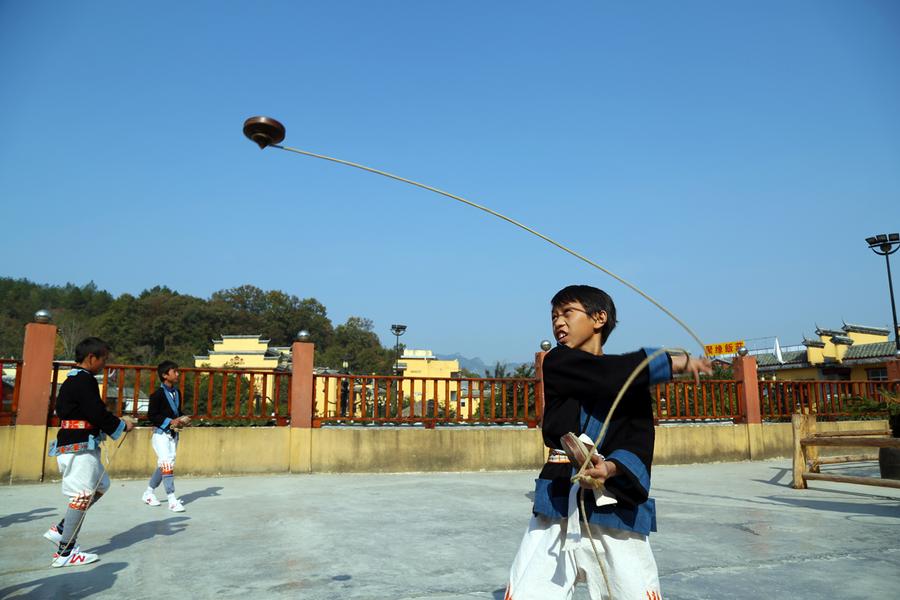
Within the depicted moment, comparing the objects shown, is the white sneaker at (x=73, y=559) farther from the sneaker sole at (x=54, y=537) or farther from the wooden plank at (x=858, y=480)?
the wooden plank at (x=858, y=480)

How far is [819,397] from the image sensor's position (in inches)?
503

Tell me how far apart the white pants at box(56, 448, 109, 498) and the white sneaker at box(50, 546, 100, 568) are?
1.25ft

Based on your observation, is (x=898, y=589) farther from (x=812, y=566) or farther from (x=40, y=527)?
(x=40, y=527)

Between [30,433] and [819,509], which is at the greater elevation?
[30,433]

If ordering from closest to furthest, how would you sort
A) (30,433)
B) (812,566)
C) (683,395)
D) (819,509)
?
1. (812,566)
2. (819,509)
3. (30,433)
4. (683,395)

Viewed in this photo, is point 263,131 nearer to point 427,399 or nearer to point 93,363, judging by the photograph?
point 93,363

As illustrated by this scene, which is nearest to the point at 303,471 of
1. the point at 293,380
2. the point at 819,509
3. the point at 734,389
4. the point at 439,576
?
the point at 293,380

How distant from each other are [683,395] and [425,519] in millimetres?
8025

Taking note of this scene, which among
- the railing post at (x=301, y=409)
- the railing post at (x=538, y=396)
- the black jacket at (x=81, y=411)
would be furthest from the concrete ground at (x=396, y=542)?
the railing post at (x=538, y=396)

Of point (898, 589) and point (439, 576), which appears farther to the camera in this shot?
point (439, 576)

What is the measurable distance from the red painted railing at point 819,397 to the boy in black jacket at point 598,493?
38.5 ft

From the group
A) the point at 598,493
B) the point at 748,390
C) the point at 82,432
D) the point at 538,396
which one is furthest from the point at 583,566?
the point at 748,390

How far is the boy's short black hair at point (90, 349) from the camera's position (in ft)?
14.0

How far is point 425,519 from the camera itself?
5484 mm
